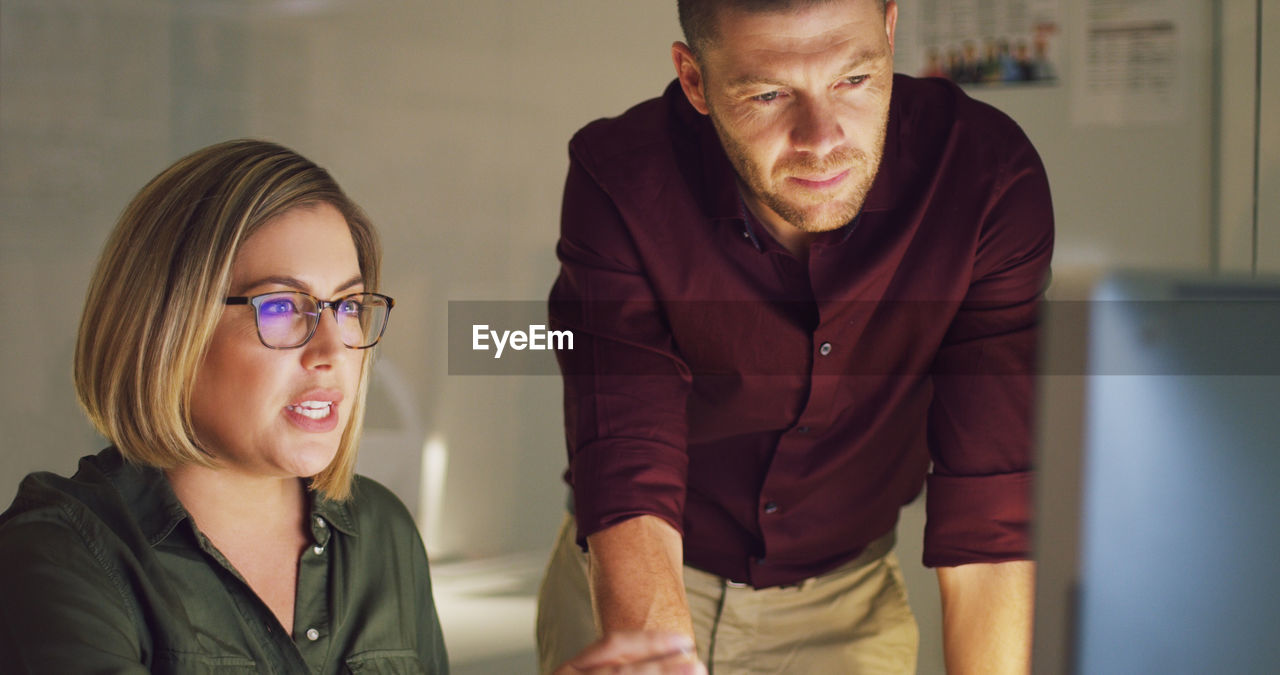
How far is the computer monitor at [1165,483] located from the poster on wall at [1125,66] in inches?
80.8

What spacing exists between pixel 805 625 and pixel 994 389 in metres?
0.49

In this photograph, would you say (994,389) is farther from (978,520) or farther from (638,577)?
(638,577)

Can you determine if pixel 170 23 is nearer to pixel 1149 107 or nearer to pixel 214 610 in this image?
pixel 214 610

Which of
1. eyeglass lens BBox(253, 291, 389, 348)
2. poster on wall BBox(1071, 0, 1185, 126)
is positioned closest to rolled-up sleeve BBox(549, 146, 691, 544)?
eyeglass lens BBox(253, 291, 389, 348)

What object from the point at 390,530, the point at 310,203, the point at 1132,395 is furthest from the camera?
the point at 390,530

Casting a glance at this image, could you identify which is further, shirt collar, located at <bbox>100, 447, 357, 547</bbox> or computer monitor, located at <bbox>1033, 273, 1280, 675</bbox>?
shirt collar, located at <bbox>100, 447, 357, 547</bbox>

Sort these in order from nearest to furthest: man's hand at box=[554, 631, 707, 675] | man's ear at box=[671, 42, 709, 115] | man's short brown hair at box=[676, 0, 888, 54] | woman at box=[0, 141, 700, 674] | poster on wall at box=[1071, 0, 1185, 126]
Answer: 1. man's hand at box=[554, 631, 707, 675]
2. woman at box=[0, 141, 700, 674]
3. man's short brown hair at box=[676, 0, 888, 54]
4. man's ear at box=[671, 42, 709, 115]
5. poster on wall at box=[1071, 0, 1185, 126]

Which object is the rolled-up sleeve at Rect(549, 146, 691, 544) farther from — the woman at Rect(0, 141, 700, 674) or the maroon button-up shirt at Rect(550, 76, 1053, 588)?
the woman at Rect(0, 141, 700, 674)

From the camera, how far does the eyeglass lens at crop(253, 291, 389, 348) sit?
3.89 feet

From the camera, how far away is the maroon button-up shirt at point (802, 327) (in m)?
1.30

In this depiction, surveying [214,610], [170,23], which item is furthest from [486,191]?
[214,610]

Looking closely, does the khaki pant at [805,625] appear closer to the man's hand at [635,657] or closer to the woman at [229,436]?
the woman at [229,436]

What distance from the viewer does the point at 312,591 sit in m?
1.22

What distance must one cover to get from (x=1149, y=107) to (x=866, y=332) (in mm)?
1359
